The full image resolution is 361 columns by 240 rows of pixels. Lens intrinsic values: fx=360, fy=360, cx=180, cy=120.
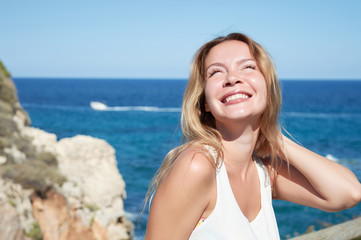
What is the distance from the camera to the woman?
166 cm

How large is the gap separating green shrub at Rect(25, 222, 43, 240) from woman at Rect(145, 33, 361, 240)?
6.78m

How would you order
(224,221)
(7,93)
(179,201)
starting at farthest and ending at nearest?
(7,93) < (224,221) < (179,201)

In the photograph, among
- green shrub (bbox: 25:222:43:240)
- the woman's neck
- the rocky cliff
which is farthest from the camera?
the rocky cliff

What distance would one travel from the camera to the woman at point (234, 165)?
1.66 m

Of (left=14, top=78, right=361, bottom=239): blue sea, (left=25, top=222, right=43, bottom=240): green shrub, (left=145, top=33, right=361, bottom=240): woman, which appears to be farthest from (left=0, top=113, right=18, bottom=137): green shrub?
(left=145, top=33, right=361, bottom=240): woman

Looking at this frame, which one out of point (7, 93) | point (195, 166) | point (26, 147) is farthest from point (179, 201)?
point (7, 93)

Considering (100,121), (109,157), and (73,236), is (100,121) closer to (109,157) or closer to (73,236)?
(109,157)

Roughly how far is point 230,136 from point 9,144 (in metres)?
9.10

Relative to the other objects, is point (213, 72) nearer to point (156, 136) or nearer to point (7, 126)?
point (7, 126)

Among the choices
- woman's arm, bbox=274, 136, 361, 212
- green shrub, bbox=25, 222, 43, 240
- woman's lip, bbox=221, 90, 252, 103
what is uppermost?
woman's lip, bbox=221, 90, 252, 103

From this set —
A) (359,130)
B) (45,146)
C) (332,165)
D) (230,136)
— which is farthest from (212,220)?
(359,130)

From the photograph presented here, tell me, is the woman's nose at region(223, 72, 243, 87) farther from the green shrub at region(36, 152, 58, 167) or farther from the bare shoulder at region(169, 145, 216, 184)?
the green shrub at region(36, 152, 58, 167)

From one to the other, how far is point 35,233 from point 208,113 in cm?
691

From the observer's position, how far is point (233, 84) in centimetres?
203
